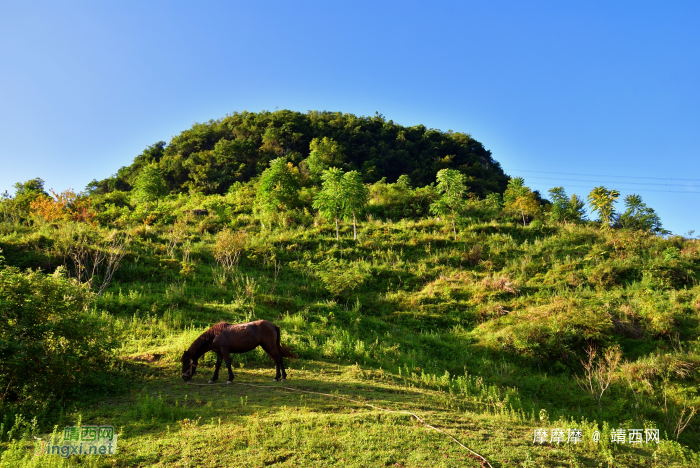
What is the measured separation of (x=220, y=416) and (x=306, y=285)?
1271cm

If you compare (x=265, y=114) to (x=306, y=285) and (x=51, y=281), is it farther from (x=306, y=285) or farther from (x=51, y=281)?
(x=51, y=281)

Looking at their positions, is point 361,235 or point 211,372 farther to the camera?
point 361,235

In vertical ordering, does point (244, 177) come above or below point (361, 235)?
above

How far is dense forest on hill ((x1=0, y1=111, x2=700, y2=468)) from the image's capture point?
517 cm

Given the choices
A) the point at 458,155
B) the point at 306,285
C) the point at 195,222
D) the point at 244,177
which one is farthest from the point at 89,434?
the point at 458,155

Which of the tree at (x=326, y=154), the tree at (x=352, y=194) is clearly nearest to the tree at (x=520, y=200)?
the tree at (x=352, y=194)

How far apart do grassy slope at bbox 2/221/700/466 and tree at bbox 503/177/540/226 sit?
6.70 metres

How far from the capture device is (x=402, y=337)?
43.4 ft

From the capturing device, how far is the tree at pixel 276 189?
29.6 meters

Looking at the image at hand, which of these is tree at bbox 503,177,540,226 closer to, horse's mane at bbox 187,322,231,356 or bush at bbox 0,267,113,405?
horse's mane at bbox 187,322,231,356

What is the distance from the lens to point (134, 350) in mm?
9172

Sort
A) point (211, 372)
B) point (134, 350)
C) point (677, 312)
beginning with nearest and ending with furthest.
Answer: point (211, 372) → point (134, 350) → point (677, 312)

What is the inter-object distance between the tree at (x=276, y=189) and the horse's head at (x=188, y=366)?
2170 cm

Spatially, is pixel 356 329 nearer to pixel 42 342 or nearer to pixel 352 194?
pixel 42 342
